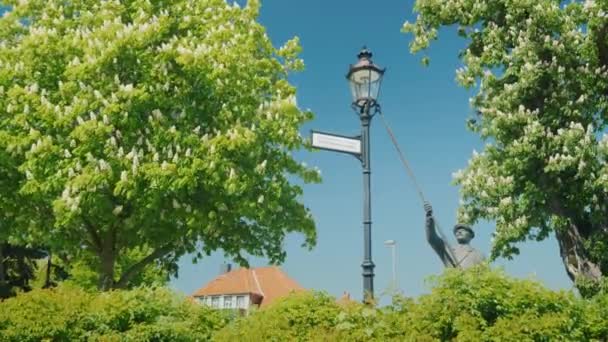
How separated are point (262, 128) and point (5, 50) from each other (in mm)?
8958

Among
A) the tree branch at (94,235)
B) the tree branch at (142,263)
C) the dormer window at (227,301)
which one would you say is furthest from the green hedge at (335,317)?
the dormer window at (227,301)

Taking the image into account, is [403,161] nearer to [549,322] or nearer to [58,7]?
[549,322]

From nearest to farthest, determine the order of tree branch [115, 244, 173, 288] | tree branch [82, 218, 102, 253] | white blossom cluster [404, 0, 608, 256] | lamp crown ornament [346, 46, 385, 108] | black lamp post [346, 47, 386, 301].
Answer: black lamp post [346, 47, 386, 301] → lamp crown ornament [346, 46, 385, 108] → white blossom cluster [404, 0, 608, 256] → tree branch [82, 218, 102, 253] → tree branch [115, 244, 173, 288]

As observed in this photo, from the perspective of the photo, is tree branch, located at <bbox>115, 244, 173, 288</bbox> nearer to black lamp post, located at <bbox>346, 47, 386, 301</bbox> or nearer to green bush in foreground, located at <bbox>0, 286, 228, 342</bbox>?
green bush in foreground, located at <bbox>0, 286, 228, 342</bbox>

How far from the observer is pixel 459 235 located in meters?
14.3

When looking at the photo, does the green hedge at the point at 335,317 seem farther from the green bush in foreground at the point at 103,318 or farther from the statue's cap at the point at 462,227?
the statue's cap at the point at 462,227

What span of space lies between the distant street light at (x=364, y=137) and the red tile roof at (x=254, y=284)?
52.2m

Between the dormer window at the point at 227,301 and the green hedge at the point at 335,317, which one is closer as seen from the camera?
the green hedge at the point at 335,317

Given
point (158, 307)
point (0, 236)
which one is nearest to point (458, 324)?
point (158, 307)

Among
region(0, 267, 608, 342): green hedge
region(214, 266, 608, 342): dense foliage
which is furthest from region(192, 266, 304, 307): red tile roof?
region(214, 266, 608, 342): dense foliage

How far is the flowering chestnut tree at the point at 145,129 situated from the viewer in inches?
775

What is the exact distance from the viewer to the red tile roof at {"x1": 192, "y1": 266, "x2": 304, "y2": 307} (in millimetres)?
65750

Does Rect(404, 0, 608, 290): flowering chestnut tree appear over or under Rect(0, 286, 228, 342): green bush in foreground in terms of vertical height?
over

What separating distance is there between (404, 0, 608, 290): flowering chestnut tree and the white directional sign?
8081 millimetres
